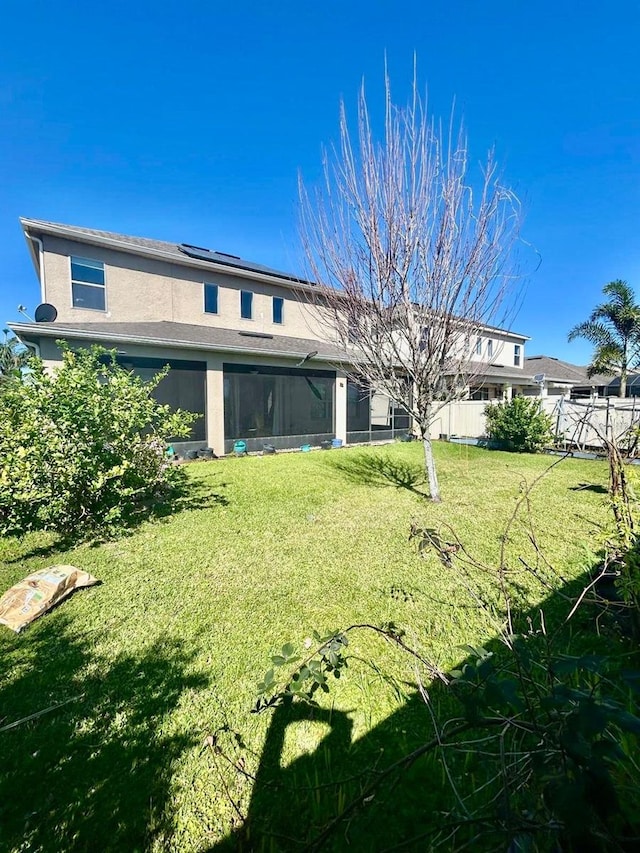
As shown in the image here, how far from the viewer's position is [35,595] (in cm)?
336

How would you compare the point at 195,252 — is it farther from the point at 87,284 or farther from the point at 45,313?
the point at 45,313

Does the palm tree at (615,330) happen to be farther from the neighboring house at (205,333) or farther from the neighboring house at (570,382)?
the neighboring house at (205,333)

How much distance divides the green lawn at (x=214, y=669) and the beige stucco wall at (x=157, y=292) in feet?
22.9

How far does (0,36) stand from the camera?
6.54m

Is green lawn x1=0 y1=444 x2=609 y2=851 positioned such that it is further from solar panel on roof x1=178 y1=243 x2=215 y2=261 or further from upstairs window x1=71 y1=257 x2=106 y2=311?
solar panel on roof x1=178 y1=243 x2=215 y2=261

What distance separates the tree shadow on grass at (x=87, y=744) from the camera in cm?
165

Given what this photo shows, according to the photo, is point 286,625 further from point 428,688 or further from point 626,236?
point 626,236

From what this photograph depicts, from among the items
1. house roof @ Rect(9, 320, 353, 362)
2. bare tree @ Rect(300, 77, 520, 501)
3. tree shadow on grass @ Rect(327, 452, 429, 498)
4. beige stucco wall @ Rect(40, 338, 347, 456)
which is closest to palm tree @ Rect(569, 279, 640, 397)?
house roof @ Rect(9, 320, 353, 362)

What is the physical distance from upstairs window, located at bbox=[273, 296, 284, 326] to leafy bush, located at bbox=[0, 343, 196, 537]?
34.0 feet

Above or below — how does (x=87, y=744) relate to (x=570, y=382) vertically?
below

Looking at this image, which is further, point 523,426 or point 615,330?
point 615,330

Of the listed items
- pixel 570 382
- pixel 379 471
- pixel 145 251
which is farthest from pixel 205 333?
pixel 570 382

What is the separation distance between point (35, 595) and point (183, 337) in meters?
8.87

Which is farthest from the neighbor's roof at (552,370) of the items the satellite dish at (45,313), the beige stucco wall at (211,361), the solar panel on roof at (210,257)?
the satellite dish at (45,313)
